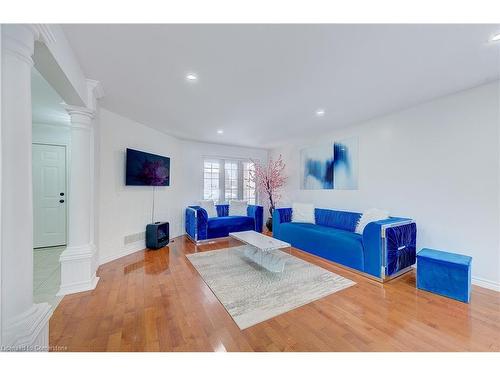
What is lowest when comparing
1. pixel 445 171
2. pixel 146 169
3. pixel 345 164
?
pixel 445 171

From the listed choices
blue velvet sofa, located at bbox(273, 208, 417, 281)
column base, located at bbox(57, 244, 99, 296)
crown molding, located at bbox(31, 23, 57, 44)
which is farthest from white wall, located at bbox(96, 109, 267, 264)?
blue velvet sofa, located at bbox(273, 208, 417, 281)

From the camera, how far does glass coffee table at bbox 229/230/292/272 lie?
281cm

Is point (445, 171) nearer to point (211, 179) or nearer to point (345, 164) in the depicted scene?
point (345, 164)

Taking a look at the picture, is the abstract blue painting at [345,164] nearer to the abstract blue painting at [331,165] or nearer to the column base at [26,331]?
the abstract blue painting at [331,165]

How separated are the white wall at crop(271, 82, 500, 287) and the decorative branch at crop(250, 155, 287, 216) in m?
2.31

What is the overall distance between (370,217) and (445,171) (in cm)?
110

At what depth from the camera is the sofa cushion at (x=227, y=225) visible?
446 centimetres

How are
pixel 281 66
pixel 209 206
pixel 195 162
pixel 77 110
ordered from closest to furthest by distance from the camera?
1. pixel 281 66
2. pixel 77 110
3. pixel 209 206
4. pixel 195 162

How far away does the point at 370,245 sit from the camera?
2.66 meters

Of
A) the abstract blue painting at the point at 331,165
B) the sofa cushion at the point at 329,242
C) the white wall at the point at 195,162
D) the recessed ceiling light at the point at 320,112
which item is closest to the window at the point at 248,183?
the white wall at the point at 195,162

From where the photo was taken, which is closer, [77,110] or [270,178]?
[77,110]

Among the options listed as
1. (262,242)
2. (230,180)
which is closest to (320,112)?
(262,242)

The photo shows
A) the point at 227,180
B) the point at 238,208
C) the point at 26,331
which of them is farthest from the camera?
the point at 227,180
